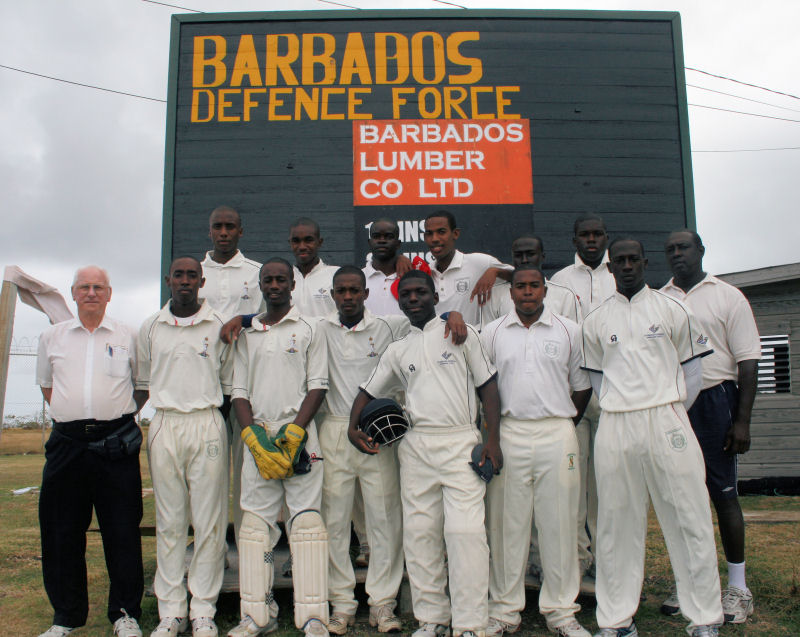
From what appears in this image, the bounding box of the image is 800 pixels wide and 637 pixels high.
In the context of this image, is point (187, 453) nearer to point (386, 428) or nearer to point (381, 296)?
point (386, 428)

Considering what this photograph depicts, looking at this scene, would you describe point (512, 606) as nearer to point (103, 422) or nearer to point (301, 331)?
point (301, 331)

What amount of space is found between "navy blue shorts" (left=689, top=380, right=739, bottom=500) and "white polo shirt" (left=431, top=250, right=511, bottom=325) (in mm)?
1508

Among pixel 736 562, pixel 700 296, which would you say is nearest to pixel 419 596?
pixel 736 562

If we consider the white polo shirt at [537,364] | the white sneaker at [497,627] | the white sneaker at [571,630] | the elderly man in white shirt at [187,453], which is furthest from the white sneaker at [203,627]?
the white polo shirt at [537,364]

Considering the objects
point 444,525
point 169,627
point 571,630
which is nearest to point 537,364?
point 444,525

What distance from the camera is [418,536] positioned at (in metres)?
3.80

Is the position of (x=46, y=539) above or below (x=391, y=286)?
below

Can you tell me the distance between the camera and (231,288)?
4.70 meters

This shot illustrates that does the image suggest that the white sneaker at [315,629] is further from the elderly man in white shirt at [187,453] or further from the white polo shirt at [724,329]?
the white polo shirt at [724,329]

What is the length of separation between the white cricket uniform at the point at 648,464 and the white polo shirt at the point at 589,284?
0.89 metres

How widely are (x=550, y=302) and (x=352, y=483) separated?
1.79 metres

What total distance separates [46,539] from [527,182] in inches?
176

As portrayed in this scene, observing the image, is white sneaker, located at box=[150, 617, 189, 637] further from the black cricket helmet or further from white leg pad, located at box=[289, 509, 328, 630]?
the black cricket helmet

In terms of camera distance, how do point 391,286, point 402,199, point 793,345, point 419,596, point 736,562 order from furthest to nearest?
1. point 793,345
2. point 402,199
3. point 391,286
4. point 736,562
5. point 419,596
